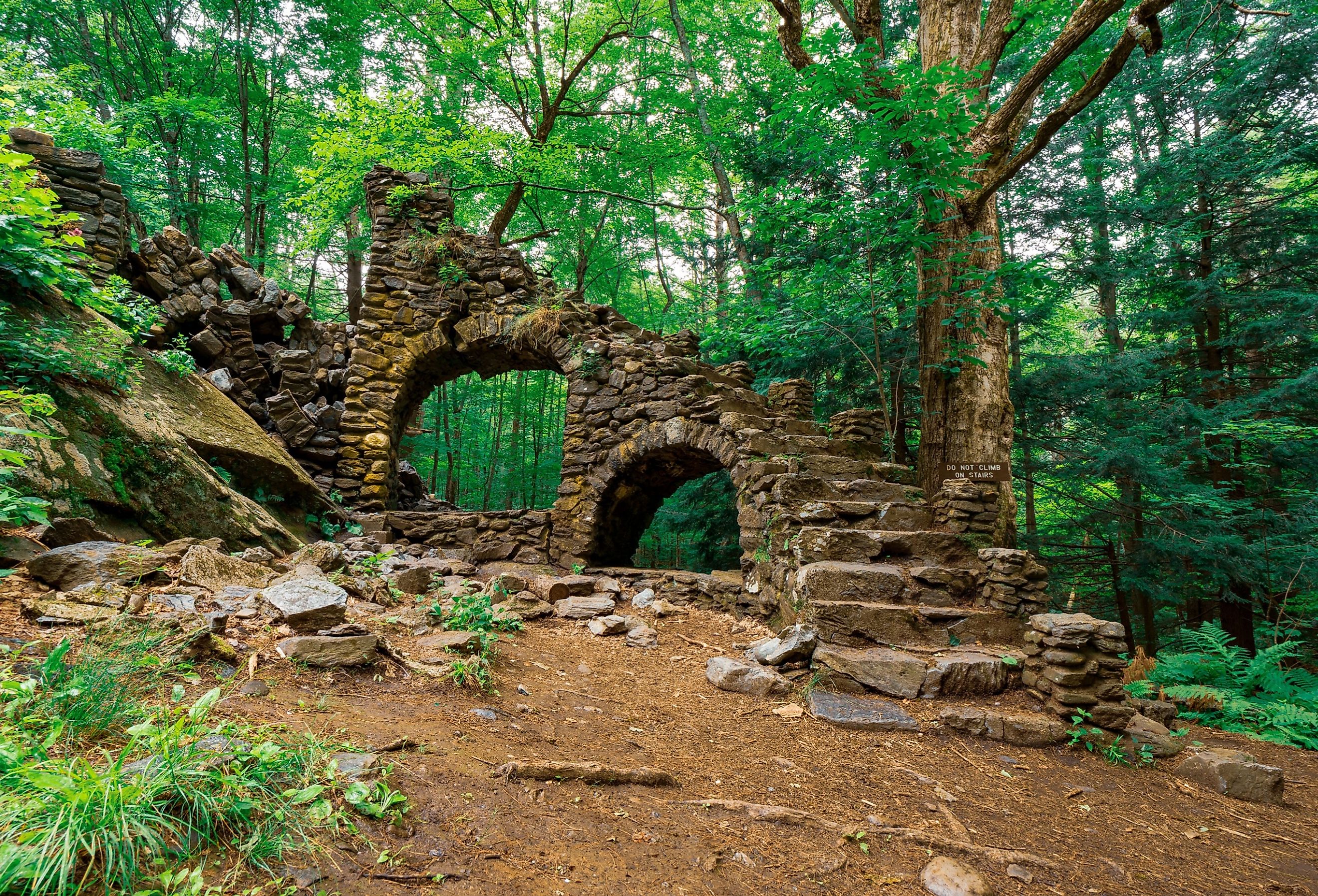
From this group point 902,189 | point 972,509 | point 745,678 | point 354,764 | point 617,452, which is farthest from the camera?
point 617,452

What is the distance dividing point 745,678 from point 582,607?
2003mm

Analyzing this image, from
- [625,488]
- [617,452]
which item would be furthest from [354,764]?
[625,488]

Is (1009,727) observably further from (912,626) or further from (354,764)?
(354,764)

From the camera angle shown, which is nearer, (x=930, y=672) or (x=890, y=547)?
(x=930, y=672)

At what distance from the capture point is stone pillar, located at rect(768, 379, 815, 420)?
23.1 ft

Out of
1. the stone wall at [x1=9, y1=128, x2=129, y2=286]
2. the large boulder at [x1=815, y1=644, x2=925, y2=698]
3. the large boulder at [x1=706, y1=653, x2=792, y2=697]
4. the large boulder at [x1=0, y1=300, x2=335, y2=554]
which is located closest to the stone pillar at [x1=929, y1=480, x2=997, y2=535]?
the large boulder at [x1=815, y1=644, x2=925, y2=698]

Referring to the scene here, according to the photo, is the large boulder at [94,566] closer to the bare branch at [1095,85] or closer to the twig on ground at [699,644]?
the twig on ground at [699,644]

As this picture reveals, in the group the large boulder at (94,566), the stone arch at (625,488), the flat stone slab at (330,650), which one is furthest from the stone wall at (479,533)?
the flat stone slab at (330,650)

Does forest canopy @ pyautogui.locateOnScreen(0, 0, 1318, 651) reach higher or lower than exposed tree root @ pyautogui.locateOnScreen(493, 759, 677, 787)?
higher

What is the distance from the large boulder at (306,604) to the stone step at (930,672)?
324cm

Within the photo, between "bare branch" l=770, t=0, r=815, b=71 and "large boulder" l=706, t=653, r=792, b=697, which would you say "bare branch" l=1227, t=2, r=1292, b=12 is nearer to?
"bare branch" l=770, t=0, r=815, b=71

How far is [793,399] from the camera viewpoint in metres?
7.05

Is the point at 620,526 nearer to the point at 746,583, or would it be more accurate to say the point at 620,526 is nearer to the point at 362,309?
the point at 746,583

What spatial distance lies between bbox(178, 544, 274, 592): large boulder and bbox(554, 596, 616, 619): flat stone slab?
2.49 metres
